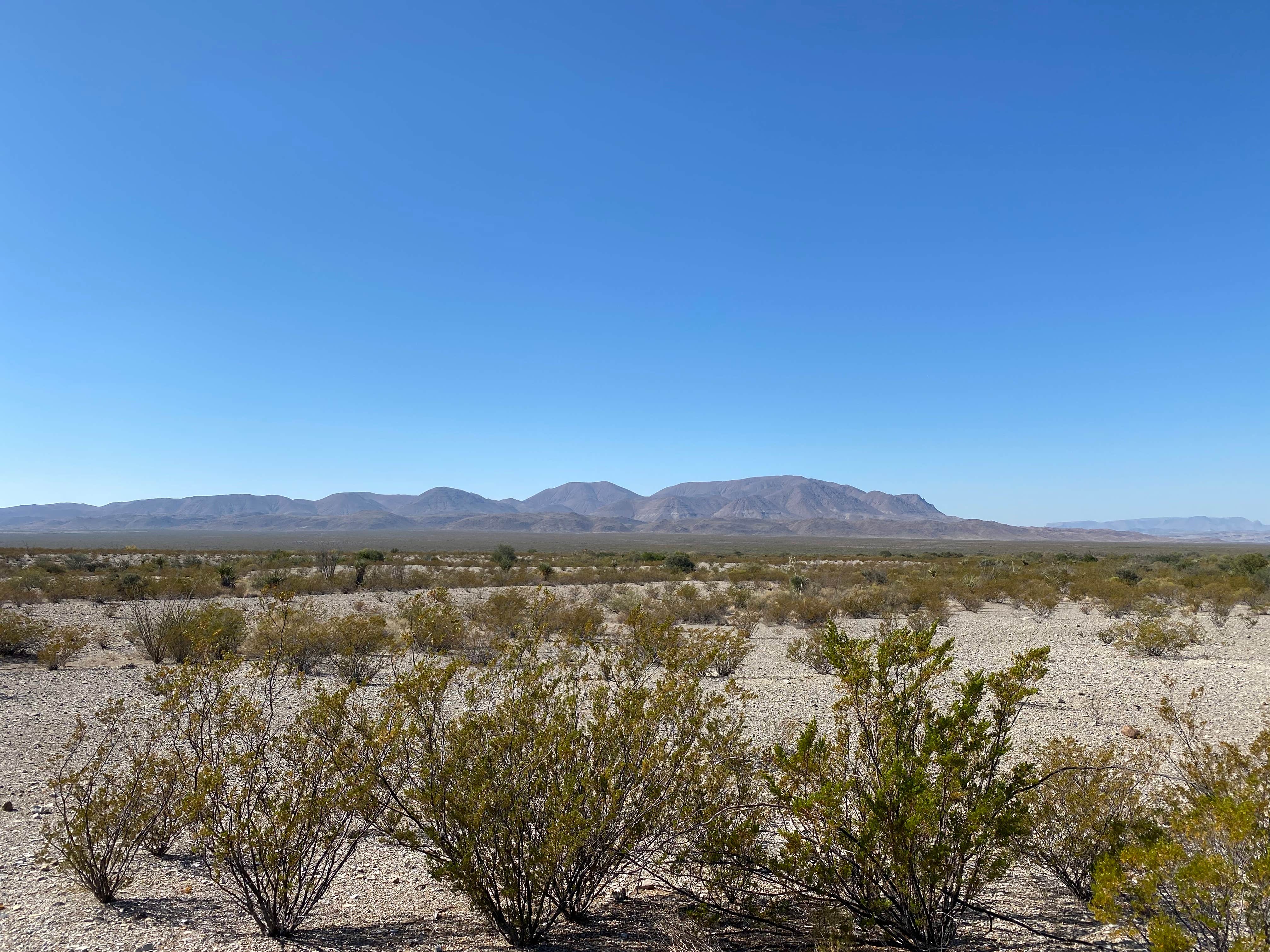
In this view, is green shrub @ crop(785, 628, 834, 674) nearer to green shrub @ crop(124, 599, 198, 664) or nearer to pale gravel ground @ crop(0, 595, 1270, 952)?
pale gravel ground @ crop(0, 595, 1270, 952)

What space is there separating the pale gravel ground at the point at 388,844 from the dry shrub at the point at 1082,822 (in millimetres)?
245

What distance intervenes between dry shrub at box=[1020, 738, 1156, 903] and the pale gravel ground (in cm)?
24

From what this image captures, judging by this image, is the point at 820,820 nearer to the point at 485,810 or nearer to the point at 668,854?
the point at 668,854

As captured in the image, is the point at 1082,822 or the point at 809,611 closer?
the point at 1082,822

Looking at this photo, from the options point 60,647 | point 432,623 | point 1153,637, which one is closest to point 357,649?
point 60,647

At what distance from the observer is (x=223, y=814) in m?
4.32

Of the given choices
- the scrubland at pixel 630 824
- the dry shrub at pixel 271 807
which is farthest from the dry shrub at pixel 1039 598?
the dry shrub at pixel 271 807

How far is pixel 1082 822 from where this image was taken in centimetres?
477

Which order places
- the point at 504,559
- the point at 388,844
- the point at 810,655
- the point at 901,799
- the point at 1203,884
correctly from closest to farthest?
the point at 1203,884 → the point at 901,799 → the point at 388,844 → the point at 810,655 → the point at 504,559

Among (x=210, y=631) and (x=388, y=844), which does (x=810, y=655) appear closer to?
(x=388, y=844)

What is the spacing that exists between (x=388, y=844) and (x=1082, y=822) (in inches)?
198

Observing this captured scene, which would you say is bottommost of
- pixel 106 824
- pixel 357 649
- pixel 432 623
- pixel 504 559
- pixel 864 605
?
pixel 504 559

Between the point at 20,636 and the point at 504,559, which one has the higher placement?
the point at 20,636

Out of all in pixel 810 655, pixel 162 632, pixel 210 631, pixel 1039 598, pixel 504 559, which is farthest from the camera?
pixel 504 559
